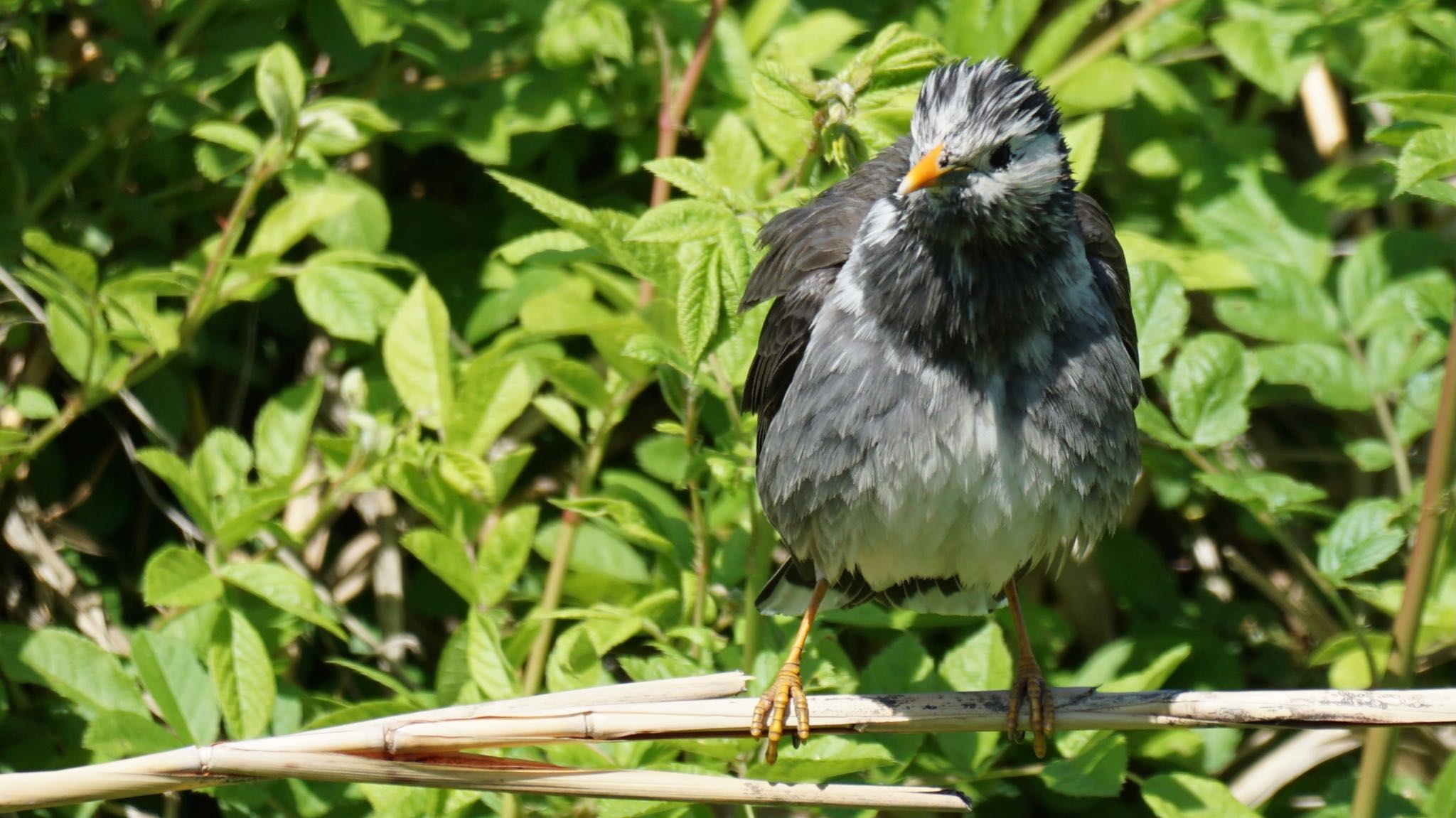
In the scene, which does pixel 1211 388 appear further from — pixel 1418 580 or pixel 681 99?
pixel 681 99

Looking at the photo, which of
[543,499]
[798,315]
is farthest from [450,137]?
[798,315]

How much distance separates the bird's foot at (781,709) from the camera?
2828 mm

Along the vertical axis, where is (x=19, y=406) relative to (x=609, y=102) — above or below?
below

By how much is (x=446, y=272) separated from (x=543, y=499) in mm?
636

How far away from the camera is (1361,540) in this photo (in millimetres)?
3148

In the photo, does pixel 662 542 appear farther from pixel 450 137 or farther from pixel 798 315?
pixel 450 137

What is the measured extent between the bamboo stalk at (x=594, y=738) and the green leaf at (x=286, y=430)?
3.84 feet

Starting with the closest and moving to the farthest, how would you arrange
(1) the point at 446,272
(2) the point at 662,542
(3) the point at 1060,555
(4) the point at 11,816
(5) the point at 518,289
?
(3) the point at 1060,555
(2) the point at 662,542
(4) the point at 11,816
(5) the point at 518,289
(1) the point at 446,272

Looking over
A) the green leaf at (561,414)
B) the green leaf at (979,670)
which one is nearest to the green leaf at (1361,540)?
the green leaf at (979,670)

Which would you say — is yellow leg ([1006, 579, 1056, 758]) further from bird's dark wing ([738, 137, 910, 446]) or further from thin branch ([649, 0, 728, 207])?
thin branch ([649, 0, 728, 207])

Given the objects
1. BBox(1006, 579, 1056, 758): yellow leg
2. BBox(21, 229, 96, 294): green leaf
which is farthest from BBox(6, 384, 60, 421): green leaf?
BBox(1006, 579, 1056, 758): yellow leg

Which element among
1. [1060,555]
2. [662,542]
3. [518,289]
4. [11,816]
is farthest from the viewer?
[518,289]

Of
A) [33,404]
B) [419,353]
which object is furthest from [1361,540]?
[33,404]

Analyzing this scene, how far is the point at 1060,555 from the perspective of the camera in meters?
2.98
